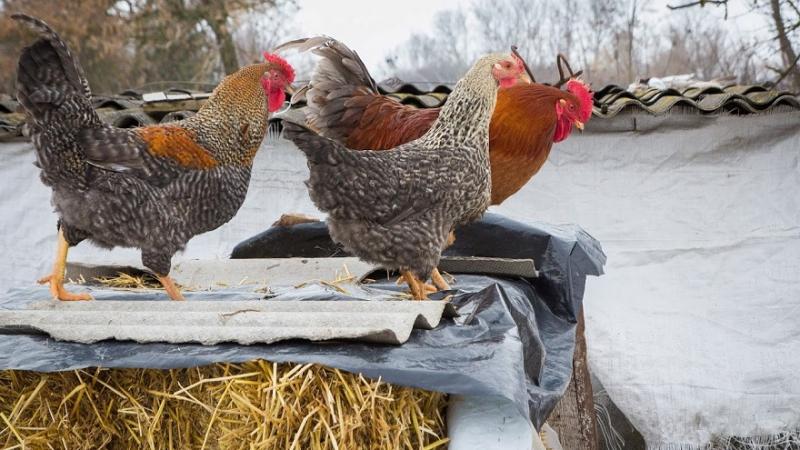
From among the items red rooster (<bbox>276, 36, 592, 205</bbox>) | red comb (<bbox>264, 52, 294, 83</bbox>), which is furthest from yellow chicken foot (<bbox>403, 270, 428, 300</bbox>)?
red comb (<bbox>264, 52, 294, 83</bbox>)

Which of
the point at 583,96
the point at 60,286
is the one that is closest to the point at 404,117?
the point at 583,96

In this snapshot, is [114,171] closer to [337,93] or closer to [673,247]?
[337,93]

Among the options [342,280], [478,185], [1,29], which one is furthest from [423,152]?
[1,29]

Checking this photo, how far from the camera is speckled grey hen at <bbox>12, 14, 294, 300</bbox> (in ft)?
8.92

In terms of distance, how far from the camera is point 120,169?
2877mm

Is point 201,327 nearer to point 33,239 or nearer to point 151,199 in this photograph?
point 151,199

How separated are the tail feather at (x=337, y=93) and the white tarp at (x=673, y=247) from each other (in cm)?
133

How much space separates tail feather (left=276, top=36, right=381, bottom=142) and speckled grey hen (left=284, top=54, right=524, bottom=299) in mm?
911

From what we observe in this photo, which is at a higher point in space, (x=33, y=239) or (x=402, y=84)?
(x=402, y=84)

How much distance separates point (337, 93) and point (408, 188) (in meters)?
1.24

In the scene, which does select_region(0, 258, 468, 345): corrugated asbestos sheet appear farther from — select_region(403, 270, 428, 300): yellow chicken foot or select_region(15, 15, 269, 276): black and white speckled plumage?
select_region(15, 15, 269, 276): black and white speckled plumage

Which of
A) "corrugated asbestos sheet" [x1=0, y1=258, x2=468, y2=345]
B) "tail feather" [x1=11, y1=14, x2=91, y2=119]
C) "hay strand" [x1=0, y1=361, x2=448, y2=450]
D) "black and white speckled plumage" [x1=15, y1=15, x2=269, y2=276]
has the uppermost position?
"tail feather" [x1=11, y1=14, x2=91, y2=119]

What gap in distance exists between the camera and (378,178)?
9.15 ft

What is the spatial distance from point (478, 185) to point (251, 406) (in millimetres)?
1439
